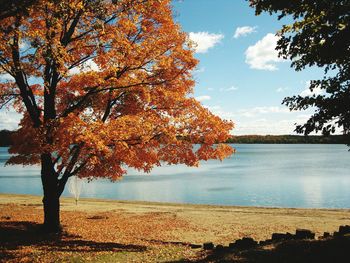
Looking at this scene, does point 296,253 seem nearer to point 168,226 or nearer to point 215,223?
point 168,226

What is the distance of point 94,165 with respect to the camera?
64.4 ft

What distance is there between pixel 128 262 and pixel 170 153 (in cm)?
632

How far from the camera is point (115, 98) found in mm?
18562

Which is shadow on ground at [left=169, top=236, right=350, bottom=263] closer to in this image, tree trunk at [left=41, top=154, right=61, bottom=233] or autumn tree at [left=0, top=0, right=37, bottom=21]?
tree trunk at [left=41, top=154, right=61, bottom=233]

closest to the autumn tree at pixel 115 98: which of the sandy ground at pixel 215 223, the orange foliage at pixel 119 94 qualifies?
the orange foliage at pixel 119 94

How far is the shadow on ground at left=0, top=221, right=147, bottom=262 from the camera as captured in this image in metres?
Answer: 15.2

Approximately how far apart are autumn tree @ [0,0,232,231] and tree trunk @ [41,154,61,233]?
0.17 ft

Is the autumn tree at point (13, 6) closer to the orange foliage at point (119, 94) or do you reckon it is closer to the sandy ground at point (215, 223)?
the orange foliage at point (119, 94)

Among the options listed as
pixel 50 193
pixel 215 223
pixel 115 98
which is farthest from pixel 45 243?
pixel 215 223

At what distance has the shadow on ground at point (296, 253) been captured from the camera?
36.8 feet

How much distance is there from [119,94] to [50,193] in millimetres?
6248

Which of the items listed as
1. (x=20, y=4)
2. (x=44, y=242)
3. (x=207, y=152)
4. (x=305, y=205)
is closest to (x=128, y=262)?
(x=44, y=242)

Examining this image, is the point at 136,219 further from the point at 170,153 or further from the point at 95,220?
the point at 170,153

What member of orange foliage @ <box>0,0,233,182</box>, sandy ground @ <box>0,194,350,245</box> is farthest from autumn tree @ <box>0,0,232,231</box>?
sandy ground @ <box>0,194,350,245</box>
